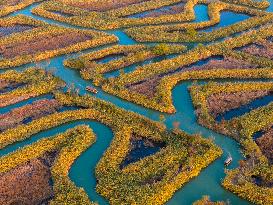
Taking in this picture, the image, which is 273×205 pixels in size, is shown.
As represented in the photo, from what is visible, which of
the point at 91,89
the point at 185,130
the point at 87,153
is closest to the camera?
the point at 87,153

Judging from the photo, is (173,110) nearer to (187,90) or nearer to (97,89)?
(187,90)

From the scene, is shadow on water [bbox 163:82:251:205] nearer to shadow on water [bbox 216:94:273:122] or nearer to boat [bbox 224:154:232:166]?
boat [bbox 224:154:232:166]

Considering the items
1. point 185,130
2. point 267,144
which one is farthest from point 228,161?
point 185,130

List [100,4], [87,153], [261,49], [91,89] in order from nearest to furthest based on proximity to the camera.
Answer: [87,153] < [91,89] < [261,49] < [100,4]

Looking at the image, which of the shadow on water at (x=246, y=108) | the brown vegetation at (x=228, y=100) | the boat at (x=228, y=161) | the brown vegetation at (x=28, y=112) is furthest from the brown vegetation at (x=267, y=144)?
the brown vegetation at (x=28, y=112)

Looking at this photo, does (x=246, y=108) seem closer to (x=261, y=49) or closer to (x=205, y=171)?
(x=205, y=171)

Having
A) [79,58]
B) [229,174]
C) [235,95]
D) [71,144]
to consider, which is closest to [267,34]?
[235,95]

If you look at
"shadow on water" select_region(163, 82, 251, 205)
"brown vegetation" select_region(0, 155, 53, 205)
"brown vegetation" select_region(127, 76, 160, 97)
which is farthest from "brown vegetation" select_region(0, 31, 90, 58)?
"brown vegetation" select_region(0, 155, 53, 205)

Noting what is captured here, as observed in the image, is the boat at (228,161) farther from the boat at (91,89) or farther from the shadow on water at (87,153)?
the boat at (91,89)

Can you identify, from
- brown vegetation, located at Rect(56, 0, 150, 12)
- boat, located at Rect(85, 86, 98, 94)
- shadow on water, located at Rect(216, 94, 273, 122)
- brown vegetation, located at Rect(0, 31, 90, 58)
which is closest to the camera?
shadow on water, located at Rect(216, 94, 273, 122)
